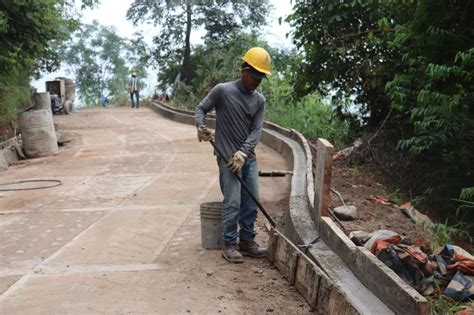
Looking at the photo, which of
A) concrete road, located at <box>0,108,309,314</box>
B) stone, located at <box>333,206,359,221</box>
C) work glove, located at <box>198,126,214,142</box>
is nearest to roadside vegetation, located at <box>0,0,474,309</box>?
stone, located at <box>333,206,359,221</box>

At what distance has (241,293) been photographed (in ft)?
15.4

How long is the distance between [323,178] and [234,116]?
103 cm

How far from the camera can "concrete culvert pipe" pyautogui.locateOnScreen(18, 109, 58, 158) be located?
533 inches

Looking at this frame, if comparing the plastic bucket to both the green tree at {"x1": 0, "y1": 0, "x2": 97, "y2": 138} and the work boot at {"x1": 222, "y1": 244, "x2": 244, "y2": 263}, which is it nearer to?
the work boot at {"x1": 222, "y1": 244, "x2": 244, "y2": 263}

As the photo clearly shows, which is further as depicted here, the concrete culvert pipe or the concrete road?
the concrete culvert pipe

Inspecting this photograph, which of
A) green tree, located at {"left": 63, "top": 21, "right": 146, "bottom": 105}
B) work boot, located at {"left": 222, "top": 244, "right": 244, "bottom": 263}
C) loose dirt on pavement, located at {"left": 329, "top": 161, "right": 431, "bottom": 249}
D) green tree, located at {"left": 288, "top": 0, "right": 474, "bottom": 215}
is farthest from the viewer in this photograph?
green tree, located at {"left": 63, "top": 21, "right": 146, "bottom": 105}

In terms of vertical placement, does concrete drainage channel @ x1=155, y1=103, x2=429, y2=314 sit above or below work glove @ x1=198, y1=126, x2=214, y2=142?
below

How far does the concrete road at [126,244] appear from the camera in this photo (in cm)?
455

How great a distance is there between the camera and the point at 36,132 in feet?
44.8

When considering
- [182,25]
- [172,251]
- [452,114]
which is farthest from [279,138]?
[182,25]

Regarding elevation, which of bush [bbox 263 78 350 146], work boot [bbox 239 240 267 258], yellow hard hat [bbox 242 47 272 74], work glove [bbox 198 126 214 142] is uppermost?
yellow hard hat [bbox 242 47 272 74]

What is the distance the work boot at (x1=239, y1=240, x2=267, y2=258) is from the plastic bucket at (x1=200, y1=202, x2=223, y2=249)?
31cm

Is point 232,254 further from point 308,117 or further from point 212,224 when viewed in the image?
point 308,117

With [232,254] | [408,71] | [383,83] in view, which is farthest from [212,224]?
[383,83]
